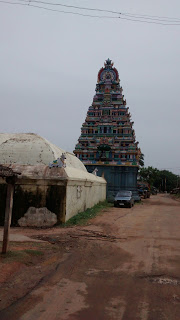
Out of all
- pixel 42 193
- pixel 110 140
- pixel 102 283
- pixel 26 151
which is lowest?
pixel 102 283

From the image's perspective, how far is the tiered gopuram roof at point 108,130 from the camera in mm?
33250

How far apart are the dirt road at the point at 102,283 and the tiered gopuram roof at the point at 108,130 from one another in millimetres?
24074

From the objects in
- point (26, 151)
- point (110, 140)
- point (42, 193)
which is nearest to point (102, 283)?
point (42, 193)

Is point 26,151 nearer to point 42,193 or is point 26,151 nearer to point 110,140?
point 42,193

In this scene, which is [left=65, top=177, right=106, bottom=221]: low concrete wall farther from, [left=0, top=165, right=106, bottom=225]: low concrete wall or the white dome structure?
the white dome structure

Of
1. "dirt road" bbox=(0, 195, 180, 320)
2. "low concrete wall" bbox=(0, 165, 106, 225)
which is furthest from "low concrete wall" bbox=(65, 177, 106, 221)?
"dirt road" bbox=(0, 195, 180, 320)

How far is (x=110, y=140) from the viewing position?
33531 mm

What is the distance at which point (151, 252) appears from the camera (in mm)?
7992

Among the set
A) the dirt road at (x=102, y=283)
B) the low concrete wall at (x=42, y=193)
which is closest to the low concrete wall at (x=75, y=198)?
the low concrete wall at (x=42, y=193)

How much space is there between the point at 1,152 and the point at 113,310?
458 inches

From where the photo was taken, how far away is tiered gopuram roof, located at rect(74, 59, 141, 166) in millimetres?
33250

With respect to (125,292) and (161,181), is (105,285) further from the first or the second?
(161,181)

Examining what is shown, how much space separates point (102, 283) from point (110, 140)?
28.7 metres

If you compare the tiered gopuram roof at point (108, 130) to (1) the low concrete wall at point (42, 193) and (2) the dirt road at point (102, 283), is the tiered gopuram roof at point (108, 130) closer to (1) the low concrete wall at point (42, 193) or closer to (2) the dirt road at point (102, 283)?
(1) the low concrete wall at point (42, 193)
